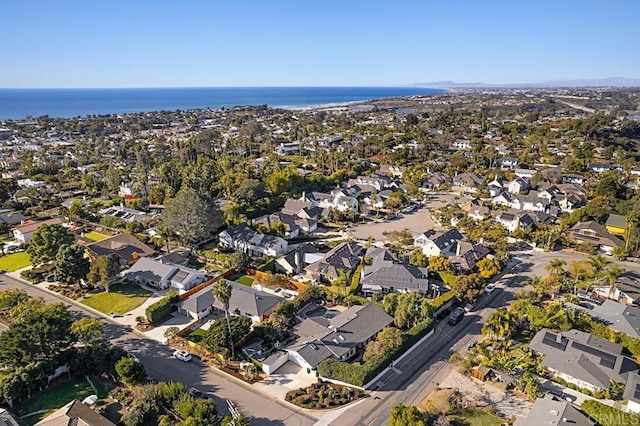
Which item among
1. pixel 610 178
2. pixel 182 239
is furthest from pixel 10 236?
pixel 610 178

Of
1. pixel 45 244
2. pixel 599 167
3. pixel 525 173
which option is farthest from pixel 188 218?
pixel 599 167

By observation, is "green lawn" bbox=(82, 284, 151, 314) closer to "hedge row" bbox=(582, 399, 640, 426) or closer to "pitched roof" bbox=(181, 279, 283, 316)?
"pitched roof" bbox=(181, 279, 283, 316)

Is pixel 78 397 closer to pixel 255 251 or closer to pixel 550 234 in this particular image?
pixel 255 251

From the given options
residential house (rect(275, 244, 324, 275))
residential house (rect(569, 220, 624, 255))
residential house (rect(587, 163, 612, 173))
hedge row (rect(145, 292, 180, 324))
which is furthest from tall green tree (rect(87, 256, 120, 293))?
residential house (rect(587, 163, 612, 173))

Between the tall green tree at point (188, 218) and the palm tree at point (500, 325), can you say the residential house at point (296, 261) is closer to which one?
the tall green tree at point (188, 218)

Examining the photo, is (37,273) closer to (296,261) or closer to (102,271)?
(102,271)

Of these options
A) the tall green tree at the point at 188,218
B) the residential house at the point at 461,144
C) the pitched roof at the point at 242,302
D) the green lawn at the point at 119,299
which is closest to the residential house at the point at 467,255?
the pitched roof at the point at 242,302
